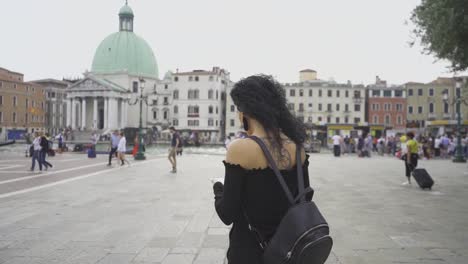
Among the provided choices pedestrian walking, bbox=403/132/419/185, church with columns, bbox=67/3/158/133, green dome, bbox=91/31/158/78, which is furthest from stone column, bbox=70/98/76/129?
pedestrian walking, bbox=403/132/419/185

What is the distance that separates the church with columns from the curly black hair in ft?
266

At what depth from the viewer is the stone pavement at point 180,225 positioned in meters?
5.13

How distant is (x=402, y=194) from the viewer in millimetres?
10648

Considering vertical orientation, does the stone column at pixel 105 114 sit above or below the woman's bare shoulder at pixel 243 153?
above

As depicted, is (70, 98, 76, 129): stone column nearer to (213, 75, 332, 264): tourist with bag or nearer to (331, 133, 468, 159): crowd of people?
(331, 133, 468, 159): crowd of people

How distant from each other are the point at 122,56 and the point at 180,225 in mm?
86719

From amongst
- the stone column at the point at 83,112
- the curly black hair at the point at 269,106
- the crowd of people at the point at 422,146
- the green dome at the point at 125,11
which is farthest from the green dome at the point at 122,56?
A: the curly black hair at the point at 269,106

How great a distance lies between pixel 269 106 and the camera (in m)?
2.47

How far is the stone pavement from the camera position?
513cm

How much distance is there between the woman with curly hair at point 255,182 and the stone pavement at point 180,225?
2720 millimetres

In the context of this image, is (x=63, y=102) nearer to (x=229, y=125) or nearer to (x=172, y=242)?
(x=229, y=125)

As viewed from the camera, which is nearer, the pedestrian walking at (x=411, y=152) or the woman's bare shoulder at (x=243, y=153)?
the woman's bare shoulder at (x=243, y=153)

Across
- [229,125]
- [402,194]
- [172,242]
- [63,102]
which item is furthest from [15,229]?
[63,102]

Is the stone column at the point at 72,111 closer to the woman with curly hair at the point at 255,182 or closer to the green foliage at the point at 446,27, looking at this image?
the green foliage at the point at 446,27
